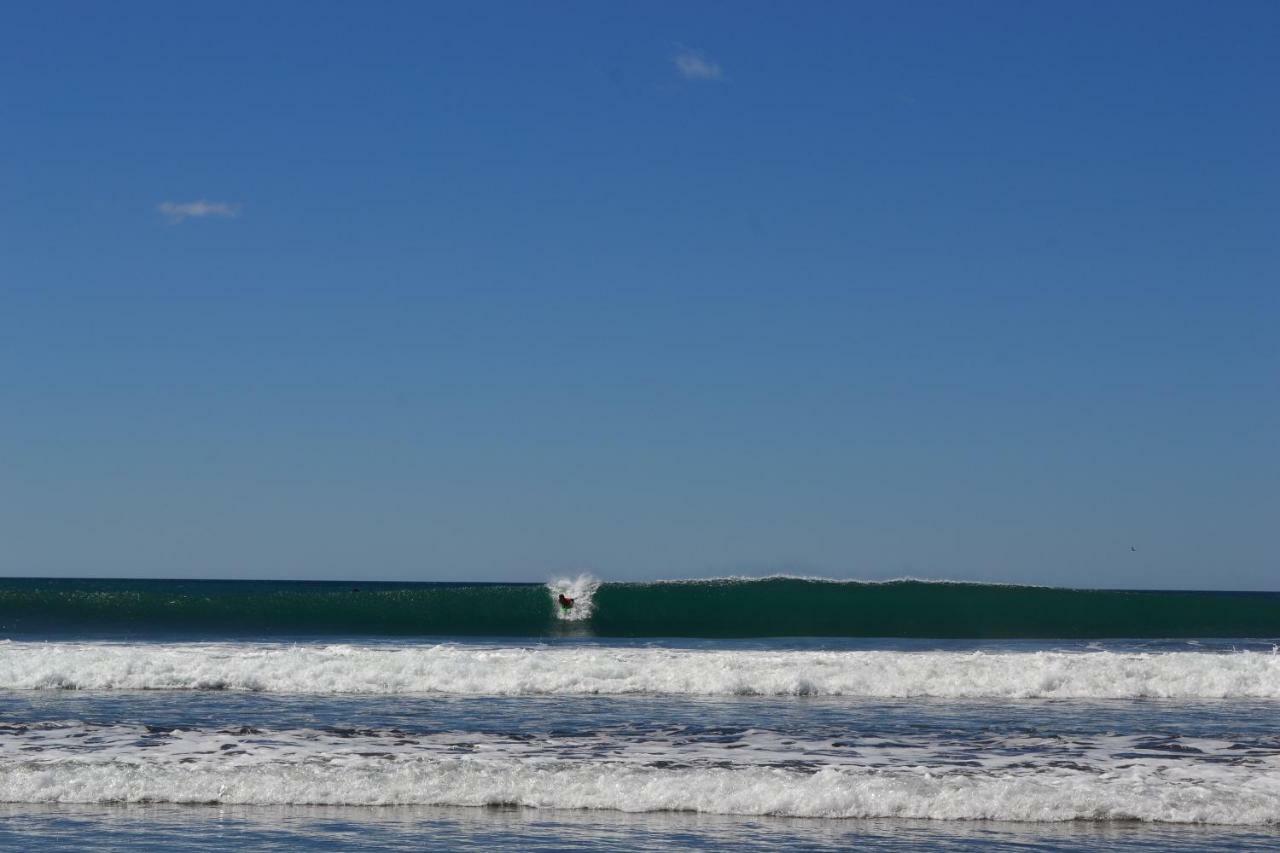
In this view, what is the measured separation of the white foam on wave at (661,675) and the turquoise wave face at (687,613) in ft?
34.1

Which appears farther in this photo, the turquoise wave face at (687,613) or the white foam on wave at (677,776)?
the turquoise wave face at (687,613)

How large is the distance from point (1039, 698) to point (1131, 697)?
157 cm

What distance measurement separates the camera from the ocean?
10336 mm

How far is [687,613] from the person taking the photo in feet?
120

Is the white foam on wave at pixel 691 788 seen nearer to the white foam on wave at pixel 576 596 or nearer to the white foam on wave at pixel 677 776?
the white foam on wave at pixel 677 776

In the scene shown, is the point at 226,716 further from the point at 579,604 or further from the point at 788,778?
the point at 579,604

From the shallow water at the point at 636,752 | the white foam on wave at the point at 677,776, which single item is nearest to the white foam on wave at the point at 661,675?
the shallow water at the point at 636,752

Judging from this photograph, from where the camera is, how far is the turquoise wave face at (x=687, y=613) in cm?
3325

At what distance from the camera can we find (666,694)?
62.7 feet

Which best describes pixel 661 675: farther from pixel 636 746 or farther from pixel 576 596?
pixel 576 596

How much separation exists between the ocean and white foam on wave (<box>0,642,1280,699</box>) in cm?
6

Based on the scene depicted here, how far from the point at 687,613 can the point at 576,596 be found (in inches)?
174

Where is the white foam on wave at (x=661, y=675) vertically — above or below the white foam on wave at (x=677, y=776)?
above

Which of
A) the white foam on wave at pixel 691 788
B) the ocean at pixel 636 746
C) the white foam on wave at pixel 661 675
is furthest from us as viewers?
the white foam on wave at pixel 661 675
